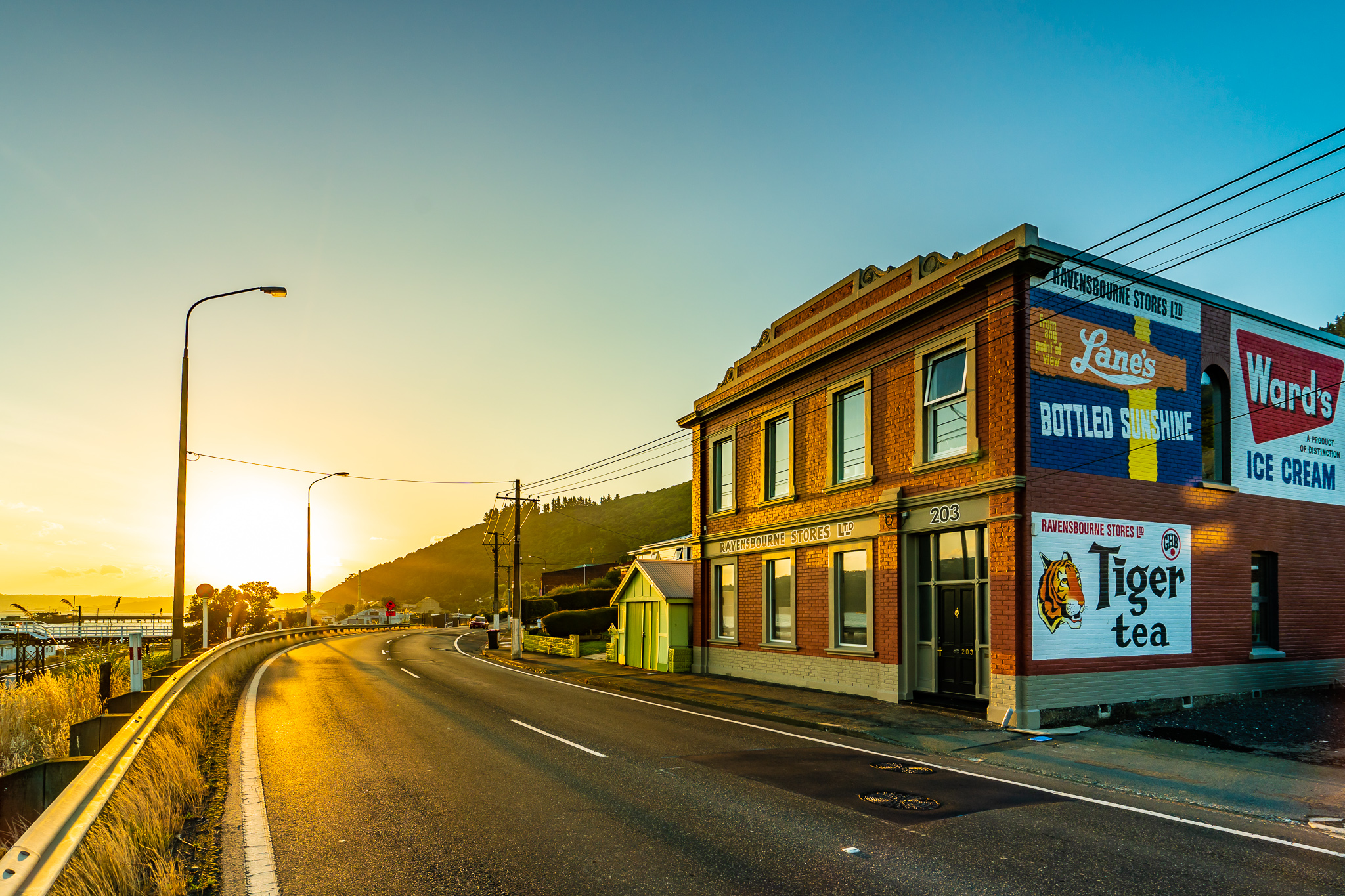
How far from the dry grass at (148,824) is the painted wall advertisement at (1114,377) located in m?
13.3

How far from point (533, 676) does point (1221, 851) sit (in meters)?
20.7

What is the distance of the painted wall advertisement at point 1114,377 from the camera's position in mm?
14938

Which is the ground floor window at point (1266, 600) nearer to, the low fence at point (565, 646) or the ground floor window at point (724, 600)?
the ground floor window at point (724, 600)

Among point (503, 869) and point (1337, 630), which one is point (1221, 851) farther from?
point (1337, 630)

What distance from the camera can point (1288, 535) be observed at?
59.8 ft

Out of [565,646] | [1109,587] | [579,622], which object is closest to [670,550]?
→ [565,646]

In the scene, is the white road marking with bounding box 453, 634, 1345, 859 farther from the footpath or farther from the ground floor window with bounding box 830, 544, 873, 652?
the ground floor window with bounding box 830, 544, 873, 652

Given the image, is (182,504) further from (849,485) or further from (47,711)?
(849,485)

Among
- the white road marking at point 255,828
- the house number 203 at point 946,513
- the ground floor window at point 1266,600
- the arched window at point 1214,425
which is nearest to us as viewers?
the white road marking at point 255,828

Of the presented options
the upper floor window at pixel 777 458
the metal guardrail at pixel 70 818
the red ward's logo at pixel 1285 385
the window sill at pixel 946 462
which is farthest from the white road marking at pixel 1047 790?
the red ward's logo at pixel 1285 385

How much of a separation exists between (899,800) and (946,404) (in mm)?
9545

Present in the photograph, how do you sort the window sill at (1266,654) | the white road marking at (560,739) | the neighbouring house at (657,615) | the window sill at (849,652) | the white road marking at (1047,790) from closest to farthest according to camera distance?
the white road marking at (1047,790) → the white road marking at (560,739) → the window sill at (1266,654) → the window sill at (849,652) → the neighbouring house at (657,615)

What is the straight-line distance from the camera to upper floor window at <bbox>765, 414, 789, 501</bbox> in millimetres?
22781

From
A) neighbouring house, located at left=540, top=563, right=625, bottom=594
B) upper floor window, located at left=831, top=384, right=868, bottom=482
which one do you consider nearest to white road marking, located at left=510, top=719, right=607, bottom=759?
upper floor window, located at left=831, top=384, right=868, bottom=482
